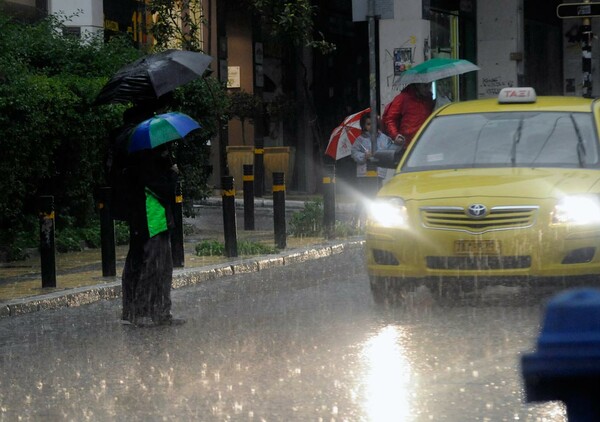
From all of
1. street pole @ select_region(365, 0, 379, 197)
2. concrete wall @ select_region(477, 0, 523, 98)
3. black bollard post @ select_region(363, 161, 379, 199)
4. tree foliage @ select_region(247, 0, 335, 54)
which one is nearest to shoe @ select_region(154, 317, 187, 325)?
street pole @ select_region(365, 0, 379, 197)

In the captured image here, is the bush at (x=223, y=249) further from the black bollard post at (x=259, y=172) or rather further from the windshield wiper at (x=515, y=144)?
the black bollard post at (x=259, y=172)

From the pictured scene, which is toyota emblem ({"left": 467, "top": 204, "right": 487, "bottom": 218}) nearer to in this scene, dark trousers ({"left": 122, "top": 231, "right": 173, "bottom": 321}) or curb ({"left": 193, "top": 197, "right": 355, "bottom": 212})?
dark trousers ({"left": 122, "top": 231, "right": 173, "bottom": 321})

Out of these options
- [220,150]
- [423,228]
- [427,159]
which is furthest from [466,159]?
[220,150]

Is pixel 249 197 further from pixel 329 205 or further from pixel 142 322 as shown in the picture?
pixel 142 322

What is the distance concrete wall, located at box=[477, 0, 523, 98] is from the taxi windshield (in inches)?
849

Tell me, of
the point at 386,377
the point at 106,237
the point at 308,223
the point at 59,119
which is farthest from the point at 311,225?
the point at 386,377

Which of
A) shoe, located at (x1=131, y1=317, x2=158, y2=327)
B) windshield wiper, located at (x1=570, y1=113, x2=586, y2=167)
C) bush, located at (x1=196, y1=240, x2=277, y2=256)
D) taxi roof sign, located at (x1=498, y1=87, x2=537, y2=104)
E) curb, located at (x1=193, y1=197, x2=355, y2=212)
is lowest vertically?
shoe, located at (x1=131, y1=317, x2=158, y2=327)

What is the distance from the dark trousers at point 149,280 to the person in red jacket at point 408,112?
7040 mm

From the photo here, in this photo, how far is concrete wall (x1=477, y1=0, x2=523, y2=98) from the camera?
32.7 metres

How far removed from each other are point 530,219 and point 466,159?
1378 mm

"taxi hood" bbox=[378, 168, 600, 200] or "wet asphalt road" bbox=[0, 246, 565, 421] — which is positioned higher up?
"taxi hood" bbox=[378, 168, 600, 200]

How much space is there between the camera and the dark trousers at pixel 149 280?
33.4ft

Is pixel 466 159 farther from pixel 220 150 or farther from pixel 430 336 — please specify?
pixel 220 150

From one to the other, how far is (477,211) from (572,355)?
812 centimetres
